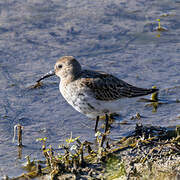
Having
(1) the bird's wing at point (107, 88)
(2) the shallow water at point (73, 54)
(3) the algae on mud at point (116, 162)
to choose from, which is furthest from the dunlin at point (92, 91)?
(3) the algae on mud at point (116, 162)

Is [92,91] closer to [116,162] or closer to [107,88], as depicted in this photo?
[107,88]

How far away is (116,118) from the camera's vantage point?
6.87 m

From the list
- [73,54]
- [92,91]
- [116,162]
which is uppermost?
[73,54]

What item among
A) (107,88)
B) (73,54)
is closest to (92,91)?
(107,88)

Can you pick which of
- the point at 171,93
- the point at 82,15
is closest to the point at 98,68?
the point at 171,93

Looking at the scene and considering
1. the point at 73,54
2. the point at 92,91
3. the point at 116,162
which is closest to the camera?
the point at 116,162

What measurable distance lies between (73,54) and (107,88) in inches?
97.5

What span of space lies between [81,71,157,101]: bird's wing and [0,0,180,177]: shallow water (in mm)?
260

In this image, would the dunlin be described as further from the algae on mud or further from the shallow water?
the algae on mud

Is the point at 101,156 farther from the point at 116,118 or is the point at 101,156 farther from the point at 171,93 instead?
the point at 171,93

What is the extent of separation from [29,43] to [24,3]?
1.72m

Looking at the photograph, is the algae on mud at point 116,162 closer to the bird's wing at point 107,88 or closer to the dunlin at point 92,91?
the dunlin at point 92,91

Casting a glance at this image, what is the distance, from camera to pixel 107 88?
628 centimetres

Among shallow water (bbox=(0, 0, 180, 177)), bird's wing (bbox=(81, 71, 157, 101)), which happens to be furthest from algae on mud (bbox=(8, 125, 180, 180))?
bird's wing (bbox=(81, 71, 157, 101))
